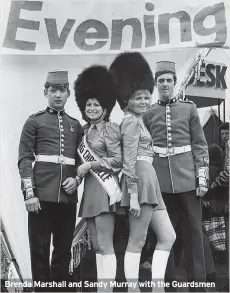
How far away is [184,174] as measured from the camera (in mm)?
4215

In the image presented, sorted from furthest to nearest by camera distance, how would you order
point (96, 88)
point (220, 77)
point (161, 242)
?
point (220, 77), point (96, 88), point (161, 242)

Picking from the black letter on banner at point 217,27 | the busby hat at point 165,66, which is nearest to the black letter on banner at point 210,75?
the black letter on banner at point 217,27

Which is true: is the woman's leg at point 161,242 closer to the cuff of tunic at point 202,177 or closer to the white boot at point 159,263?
the white boot at point 159,263

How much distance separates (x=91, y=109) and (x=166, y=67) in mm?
739

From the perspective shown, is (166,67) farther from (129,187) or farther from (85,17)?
(129,187)

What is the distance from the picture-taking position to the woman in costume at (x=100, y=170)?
393 centimetres

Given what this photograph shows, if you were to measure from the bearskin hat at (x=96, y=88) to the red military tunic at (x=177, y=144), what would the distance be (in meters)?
0.32

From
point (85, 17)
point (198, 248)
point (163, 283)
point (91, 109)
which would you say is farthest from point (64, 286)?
point (85, 17)

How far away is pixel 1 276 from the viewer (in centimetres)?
438

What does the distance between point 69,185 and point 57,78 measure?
89cm

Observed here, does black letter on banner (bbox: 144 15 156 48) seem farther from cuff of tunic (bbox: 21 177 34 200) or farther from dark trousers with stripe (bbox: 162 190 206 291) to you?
cuff of tunic (bbox: 21 177 34 200)

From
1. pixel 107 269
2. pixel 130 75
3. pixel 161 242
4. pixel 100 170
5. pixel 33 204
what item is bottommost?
pixel 107 269

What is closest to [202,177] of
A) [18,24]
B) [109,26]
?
[109,26]

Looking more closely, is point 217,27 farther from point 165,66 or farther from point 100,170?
point 100,170
